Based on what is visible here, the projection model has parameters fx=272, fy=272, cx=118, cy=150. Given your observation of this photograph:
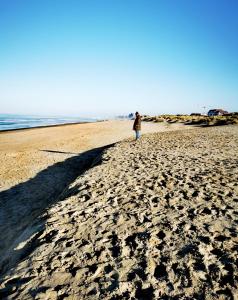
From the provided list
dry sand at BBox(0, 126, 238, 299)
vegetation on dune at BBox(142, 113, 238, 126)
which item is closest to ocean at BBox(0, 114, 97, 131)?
vegetation on dune at BBox(142, 113, 238, 126)

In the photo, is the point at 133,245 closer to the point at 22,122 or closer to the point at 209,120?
the point at 209,120

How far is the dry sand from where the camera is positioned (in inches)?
161

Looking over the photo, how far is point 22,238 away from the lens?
6.17 metres

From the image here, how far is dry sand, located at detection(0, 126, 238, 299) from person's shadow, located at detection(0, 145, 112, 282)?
0.09 m

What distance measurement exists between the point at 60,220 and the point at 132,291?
3117 mm

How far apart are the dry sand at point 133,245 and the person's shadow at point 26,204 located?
3.6 inches

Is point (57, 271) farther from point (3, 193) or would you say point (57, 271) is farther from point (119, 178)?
point (3, 193)

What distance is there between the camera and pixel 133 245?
5.26m

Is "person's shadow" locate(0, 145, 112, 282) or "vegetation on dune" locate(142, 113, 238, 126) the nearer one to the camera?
"person's shadow" locate(0, 145, 112, 282)

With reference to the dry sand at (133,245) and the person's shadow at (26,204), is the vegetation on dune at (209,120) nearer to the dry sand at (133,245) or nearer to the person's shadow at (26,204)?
the person's shadow at (26,204)

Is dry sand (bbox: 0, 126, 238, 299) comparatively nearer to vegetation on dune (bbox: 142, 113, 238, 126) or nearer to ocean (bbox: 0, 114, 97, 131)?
vegetation on dune (bbox: 142, 113, 238, 126)

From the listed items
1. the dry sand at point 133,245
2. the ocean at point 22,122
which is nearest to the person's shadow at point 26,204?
the dry sand at point 133,245

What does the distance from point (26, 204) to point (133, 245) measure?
6.15 m

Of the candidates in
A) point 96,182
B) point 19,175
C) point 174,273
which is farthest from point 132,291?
point 19,175
